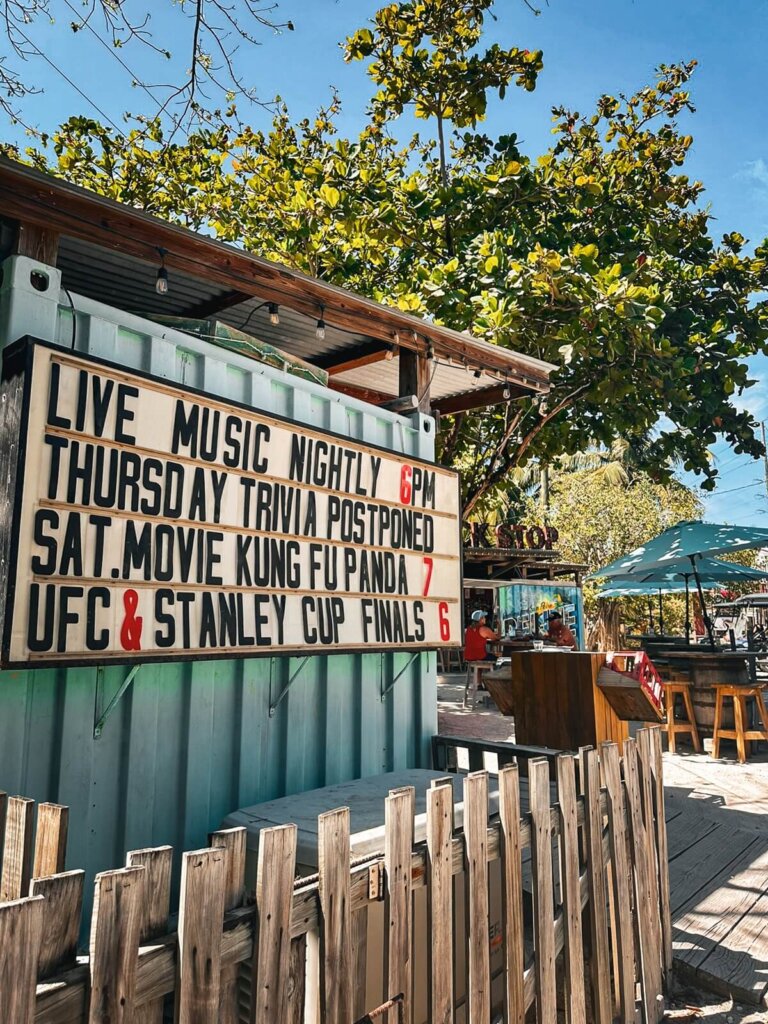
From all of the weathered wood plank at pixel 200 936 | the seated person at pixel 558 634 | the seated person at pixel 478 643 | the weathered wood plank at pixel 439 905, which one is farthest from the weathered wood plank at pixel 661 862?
the seated person at pixel 478 643

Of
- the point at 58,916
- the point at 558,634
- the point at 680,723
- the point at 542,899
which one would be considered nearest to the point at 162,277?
the point at 58,916

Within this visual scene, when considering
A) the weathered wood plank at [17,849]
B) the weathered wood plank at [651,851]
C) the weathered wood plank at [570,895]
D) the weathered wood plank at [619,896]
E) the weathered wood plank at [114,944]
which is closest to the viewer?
the weathered wood plank at [114,944]

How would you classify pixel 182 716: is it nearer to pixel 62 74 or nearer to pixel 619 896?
pixel 619 896

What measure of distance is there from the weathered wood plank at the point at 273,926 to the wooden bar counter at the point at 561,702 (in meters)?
4.68

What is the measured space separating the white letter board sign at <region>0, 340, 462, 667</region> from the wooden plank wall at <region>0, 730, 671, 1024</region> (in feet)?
2.68

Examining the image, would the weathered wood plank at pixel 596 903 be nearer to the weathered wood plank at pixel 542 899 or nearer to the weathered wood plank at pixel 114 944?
the weathered wood plank at pixel 542 899

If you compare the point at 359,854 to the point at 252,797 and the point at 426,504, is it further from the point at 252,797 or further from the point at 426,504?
the point at 426,504

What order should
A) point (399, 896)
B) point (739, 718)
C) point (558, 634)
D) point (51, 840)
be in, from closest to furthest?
point (51, 840) < point (399, 896) < point (739, 718) < point (558, 634)

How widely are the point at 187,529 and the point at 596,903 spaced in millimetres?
2399

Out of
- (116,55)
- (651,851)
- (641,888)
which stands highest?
(116,55)

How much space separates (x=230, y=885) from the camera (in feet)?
5.50

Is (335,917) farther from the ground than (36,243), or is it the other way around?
(36,243)

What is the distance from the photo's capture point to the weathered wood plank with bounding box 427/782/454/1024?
2.21 m

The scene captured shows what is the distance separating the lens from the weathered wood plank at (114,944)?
4.56 ft
